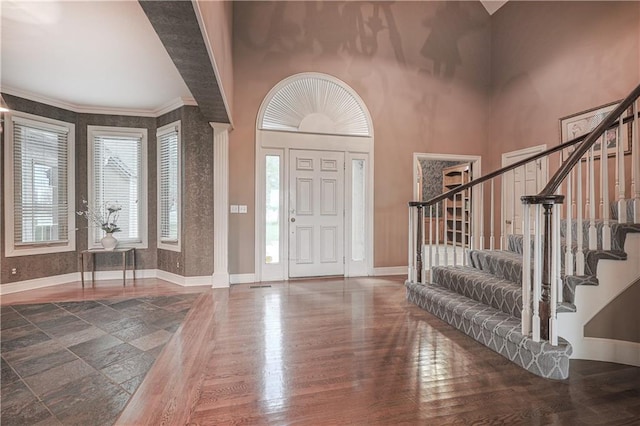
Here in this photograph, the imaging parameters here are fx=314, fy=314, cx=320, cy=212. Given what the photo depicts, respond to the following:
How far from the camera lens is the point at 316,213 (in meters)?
5.18

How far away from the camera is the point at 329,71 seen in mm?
5215

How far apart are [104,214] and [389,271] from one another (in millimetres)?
4857

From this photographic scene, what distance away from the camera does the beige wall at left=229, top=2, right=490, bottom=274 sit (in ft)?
16.0

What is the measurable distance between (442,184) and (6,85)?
9690mm

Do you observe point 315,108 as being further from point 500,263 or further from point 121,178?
point 500,263

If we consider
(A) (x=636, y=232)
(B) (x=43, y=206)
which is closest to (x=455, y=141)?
(A) (x=636, y=232)

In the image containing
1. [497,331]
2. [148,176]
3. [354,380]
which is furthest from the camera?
[148,176]

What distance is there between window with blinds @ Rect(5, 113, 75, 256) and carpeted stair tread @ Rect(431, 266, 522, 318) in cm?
560

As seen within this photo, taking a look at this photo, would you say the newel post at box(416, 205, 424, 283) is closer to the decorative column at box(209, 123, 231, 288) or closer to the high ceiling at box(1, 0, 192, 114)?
the decorative column at box(209, 123, 231, 288)

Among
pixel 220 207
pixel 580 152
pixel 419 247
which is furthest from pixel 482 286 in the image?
pixel 220 207

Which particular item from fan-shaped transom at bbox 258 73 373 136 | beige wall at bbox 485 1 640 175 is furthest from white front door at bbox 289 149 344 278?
beige wall at bbox 485 1 640 175

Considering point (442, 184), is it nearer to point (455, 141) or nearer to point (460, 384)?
point (455, 141)

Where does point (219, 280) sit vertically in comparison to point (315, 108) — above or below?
below

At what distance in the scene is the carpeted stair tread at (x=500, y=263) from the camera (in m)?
2.95
